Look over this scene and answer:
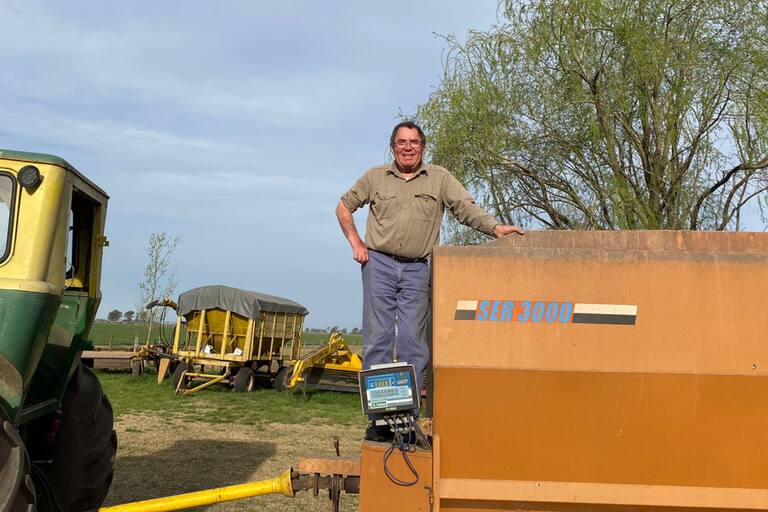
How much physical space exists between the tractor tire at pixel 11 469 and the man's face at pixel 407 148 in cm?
228

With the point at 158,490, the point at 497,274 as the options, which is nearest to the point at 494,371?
the point at 497,274

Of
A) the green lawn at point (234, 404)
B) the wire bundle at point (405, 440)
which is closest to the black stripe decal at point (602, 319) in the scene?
the wire bundle at point (405, 440)

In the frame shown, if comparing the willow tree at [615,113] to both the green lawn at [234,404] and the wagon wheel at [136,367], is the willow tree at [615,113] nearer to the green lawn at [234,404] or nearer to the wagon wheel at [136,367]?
the green lawn at [234,404]

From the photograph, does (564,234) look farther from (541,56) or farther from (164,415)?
(541,56)

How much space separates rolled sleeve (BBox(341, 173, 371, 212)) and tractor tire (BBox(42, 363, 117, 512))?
207 centimetres

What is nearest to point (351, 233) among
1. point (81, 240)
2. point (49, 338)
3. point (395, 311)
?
point (395, 311)

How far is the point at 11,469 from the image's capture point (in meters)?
3.03

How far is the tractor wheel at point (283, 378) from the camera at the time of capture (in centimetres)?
1870

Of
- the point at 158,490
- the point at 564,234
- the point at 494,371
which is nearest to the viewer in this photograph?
the point at 494,371

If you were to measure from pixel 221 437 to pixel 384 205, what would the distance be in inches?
290

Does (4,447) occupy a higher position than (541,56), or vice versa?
(541,56)

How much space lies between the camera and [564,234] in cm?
333

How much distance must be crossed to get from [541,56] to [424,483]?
41.2 feet

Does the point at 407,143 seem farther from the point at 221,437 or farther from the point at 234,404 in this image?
the point at 234,404
